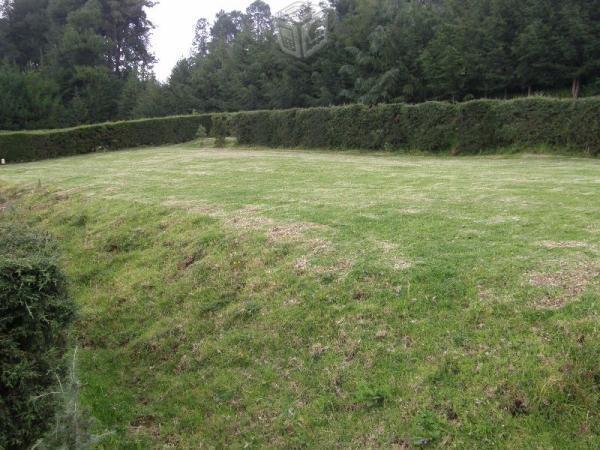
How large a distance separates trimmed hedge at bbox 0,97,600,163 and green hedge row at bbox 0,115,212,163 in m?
0.05

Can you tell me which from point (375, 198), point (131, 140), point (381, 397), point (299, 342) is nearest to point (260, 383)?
point (299, 342)

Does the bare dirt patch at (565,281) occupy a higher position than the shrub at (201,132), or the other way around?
the shrub at (201,132)

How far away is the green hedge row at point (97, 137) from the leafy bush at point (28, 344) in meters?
26.1

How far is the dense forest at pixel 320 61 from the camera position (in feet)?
110

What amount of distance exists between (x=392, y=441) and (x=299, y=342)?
1.47 metres

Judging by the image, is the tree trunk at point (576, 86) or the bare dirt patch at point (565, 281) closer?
the bare dirt patch at point (565, 281)

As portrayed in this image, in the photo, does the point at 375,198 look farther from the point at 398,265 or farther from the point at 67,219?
the point at 67,219

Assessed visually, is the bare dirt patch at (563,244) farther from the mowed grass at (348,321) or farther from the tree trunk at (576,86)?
the tree trunk at (576,86)

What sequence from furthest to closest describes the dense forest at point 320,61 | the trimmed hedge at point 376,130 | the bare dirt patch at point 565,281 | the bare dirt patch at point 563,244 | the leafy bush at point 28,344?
the dense forest at point 320,61 < the trimmed hedge at point 376,130 < the bare dirt patch at point 563,244 < the bare dirt patch at point 565,281 < the leafy bush at point 28,344

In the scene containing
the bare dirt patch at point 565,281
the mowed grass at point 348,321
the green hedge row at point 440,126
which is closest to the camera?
the mowed grass at point 348,321

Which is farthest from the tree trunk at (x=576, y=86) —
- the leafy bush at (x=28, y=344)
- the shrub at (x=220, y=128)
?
the leafy bush at (x=28, y=344)

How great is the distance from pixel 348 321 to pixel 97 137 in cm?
2713

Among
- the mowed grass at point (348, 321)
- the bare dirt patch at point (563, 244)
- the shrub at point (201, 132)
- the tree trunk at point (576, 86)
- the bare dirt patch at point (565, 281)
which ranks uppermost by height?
the tree trunk at point (576, 86)

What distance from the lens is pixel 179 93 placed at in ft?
162
